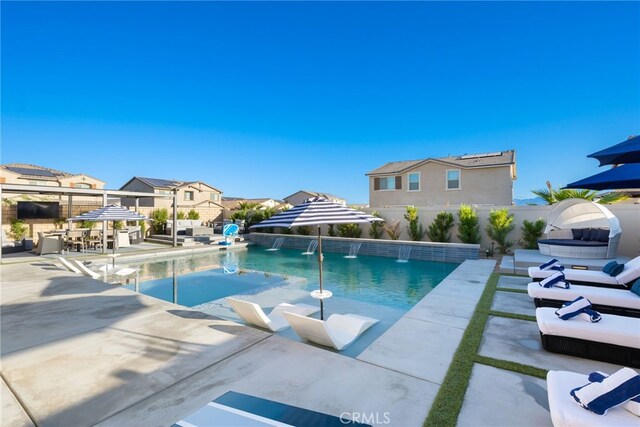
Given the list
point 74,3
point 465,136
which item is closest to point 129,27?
point 74,3

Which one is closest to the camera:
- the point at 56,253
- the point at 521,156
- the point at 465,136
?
the point at 56,253

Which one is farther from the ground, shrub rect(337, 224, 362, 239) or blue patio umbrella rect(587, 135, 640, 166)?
blue patio umbrella rect(587, 135, 640, 166)

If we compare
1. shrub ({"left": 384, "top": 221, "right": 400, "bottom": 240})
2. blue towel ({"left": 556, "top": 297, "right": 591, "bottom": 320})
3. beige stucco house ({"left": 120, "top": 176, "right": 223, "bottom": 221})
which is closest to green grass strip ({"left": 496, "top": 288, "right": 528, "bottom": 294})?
blue towel ({"left": 556, "top": 297, "right": 591, "bottom": 320})

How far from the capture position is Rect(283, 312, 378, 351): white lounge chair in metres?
3.86

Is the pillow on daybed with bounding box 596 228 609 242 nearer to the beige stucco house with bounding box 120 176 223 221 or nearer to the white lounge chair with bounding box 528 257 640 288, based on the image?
the white lounge chair with bounding box 528 257 640 288

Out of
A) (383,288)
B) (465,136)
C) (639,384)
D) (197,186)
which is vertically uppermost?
(465,136)

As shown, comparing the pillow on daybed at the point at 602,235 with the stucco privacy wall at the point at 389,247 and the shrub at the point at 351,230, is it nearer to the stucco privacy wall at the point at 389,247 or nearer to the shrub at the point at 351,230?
the stucco privacy wall at the point at 389,247

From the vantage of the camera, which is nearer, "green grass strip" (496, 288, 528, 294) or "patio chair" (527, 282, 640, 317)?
"patio chair" (527, 282, 640, 317)

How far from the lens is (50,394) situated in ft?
9.87

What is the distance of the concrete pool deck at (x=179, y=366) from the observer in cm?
274

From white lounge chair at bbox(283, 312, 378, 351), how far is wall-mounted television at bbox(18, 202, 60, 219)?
67.6ft

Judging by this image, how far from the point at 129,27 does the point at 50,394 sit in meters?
17.2

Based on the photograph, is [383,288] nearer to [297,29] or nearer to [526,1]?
[526,1]

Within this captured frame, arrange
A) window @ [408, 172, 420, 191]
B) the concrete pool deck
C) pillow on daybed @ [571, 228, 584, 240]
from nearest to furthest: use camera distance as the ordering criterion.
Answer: the concrete pool deck → pillow on daybed @ [571, 228, 584, 240] → window @ [408, 172, 420, 191]
